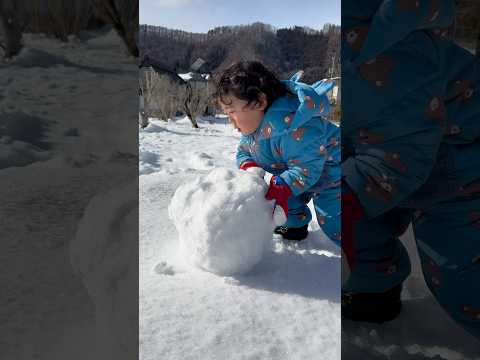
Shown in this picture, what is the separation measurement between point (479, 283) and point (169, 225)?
1129 mm

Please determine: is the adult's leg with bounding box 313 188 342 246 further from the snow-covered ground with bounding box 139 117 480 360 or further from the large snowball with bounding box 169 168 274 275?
the large snowball with bounding box 169 168 274 275

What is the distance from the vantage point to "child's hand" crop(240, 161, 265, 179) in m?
1.17

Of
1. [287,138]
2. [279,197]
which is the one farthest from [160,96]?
[279,197]

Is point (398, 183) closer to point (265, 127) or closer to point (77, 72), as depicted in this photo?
point (77, 72)

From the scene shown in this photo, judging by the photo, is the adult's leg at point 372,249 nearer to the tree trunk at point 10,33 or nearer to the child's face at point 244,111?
the tree trunk at point 10,33

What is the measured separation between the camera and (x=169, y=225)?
4.70 ft

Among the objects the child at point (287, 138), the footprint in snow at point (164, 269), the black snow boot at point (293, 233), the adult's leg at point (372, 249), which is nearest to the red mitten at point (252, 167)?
the child at point (287, 138)

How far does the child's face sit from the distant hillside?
2455 millimetres

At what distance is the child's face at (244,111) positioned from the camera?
4.14ft

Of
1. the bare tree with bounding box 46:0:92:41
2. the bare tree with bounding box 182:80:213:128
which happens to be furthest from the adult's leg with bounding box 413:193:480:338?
the bare tree with bounding box 182:80:213:128

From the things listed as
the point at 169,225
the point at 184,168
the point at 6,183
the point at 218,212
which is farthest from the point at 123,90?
the point at 184,168

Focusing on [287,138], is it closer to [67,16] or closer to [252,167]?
[252,167]

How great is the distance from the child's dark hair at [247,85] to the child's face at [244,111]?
1 cm

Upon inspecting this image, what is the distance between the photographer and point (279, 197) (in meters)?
1.11
